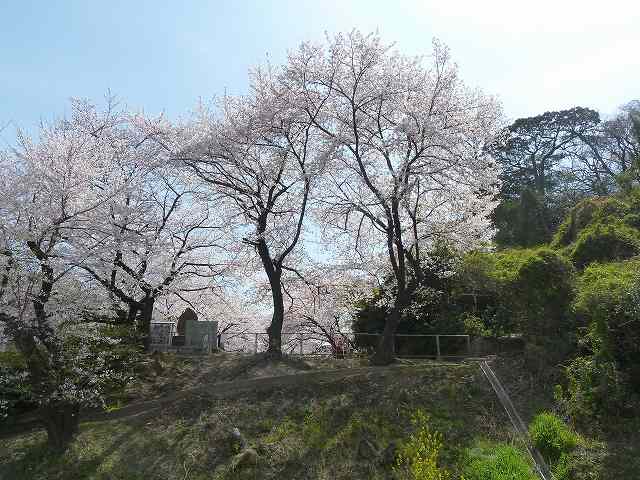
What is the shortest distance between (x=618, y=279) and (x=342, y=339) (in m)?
10.8

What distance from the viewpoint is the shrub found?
9484mm

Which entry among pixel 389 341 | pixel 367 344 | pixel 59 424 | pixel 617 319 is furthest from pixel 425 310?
pixel 59 424

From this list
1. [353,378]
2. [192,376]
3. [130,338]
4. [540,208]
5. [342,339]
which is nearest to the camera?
[353,378]

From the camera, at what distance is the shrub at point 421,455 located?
9484 millimetres

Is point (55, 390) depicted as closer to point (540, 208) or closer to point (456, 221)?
point (456, 221)

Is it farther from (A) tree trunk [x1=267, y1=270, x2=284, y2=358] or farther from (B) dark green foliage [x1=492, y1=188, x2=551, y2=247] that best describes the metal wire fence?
(B) dark green foliage [x1=492, y1=188, x2=551, y2=247]

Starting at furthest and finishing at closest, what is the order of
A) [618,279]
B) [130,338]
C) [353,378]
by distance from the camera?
[130,338] < [353,378] < [618,279]

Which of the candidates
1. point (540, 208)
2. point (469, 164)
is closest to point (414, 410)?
point (469, 164)

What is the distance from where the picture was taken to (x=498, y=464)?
369 inches

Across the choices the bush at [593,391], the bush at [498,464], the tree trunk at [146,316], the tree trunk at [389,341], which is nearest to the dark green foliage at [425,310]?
the tree trunk at [389,341]

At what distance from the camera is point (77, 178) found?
1389cm

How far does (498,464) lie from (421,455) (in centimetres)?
147

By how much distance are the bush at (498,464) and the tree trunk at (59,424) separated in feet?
28.8

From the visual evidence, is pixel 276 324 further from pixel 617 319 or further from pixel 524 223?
pixel 524 223
